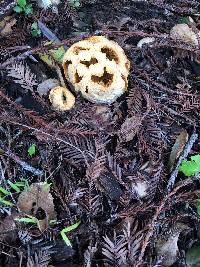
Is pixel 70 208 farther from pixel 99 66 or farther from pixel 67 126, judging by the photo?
pixel 99 66

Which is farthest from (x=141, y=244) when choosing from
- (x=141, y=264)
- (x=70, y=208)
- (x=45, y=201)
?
(x=45, y=201)

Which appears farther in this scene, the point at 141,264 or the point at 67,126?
the point at 67,126

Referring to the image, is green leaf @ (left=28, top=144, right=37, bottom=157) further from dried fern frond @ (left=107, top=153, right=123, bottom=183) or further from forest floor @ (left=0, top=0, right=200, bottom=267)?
dried fern frond @ (left=107, top=153, right=123, bottom=183)

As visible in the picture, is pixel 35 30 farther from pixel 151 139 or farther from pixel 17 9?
pixel 151 139

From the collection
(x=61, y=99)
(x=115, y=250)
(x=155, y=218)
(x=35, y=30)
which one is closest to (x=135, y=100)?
(x=61, y=99)

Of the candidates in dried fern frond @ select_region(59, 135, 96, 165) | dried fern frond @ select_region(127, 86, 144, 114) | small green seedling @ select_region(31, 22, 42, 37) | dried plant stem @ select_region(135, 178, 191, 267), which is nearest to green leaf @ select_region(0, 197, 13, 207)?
dried fern frond @ select_region(59, 135, 96, 165)

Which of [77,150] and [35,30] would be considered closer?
[77,150]

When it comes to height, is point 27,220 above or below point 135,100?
below

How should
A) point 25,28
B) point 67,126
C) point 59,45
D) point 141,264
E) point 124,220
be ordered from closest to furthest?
1. point 141,264
2. point 124,220
3. point 67,126
4. point 59,45
5. point 25,28

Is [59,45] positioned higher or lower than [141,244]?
higher
